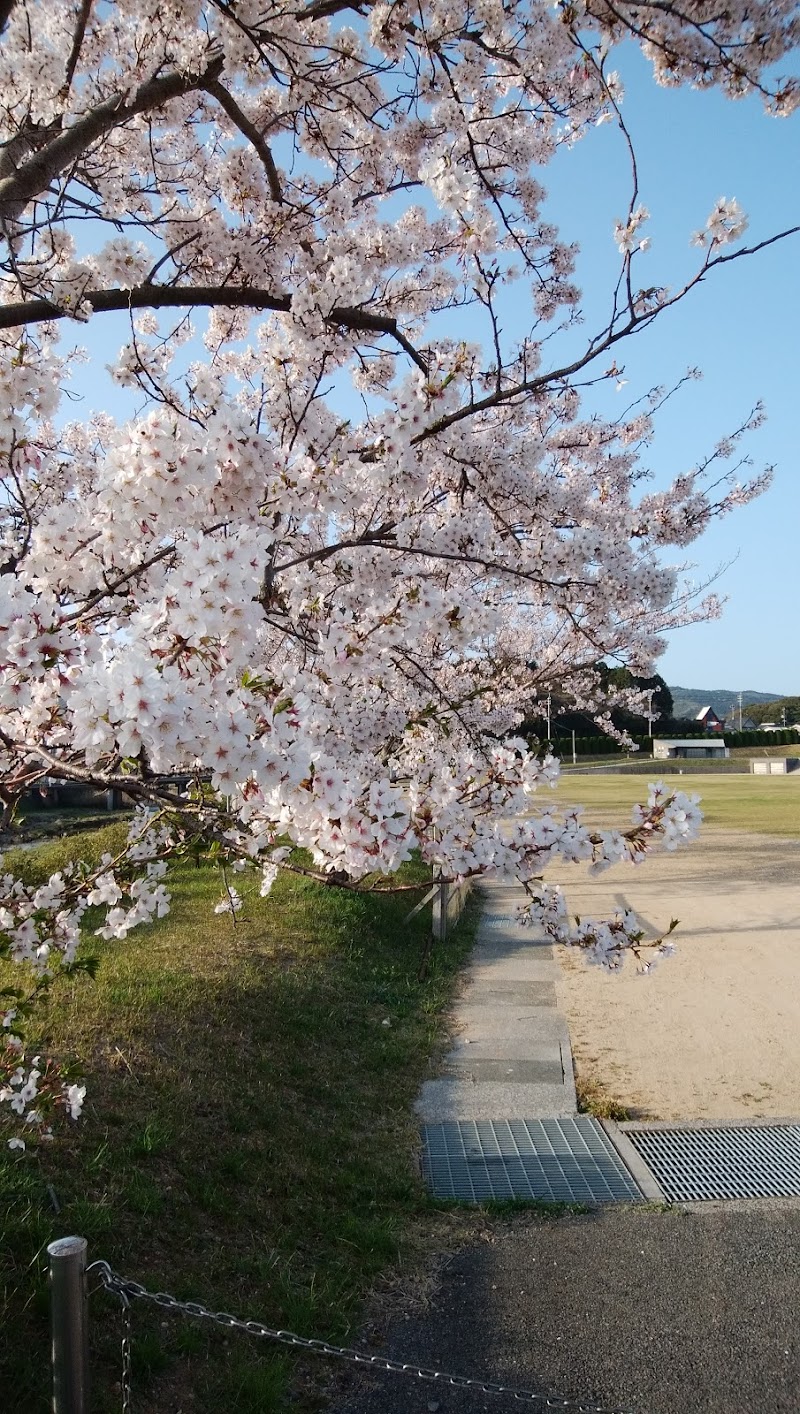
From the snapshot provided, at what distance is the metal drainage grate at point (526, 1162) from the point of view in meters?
4.05

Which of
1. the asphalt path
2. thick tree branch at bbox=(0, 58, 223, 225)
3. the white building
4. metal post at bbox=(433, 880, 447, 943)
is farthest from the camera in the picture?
the white building

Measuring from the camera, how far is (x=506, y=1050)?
19.5 ft

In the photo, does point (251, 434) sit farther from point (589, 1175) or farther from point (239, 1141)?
point (589, 1175)

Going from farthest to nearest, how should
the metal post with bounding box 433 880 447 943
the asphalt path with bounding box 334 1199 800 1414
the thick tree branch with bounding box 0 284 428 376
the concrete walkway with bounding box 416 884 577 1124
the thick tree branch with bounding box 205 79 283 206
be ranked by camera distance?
the metal post with bounding box 433 880 447 943
the concrete walkway with bounding box 416 884 577 1124
the thick tree branch with bounding box 205 79 283 206
the thick tree branch with bounding box 0 284 428 376
the asphalt path with bounding box 334 1199 800 1414

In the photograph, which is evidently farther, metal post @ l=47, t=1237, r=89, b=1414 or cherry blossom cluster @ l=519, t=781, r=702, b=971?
cherry blossom cluster @ l=519, t=781, r=702, b=971

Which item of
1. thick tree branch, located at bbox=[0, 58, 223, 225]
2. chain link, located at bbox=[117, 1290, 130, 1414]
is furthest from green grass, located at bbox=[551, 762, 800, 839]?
chain link, located at bbox=[117, 1290, 130, 1414]

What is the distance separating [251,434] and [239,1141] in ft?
10.0

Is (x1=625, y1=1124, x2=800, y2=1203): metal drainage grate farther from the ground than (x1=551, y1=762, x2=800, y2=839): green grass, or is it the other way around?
(x1=625, y1=1124, x2=800, y2=1203): metal drainage grate

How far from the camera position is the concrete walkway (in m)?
5.05

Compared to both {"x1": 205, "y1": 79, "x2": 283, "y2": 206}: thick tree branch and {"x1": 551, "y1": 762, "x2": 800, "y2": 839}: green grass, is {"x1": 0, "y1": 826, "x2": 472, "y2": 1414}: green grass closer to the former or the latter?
{"x1": 205, "y1": 79, "x2": 283, "y2": 206}: thick tree branch

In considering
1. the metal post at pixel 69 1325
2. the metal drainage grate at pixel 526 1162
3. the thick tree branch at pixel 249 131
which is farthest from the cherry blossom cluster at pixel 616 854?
the thick tree branch at pixel 249 131

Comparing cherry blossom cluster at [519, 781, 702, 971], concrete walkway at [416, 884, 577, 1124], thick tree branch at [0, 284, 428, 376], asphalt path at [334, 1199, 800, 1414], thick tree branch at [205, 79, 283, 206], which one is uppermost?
thick tree branch at [205, 79, 283, 206]

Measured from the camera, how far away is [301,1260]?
3.44 metres

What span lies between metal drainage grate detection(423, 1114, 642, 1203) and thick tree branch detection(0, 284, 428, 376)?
358cm
